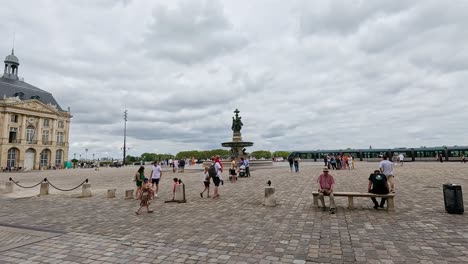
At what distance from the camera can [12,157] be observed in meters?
54.7

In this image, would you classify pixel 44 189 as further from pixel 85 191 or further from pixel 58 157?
pixel 58 157

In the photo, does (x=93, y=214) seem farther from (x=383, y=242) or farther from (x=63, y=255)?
(x=383, y=242)

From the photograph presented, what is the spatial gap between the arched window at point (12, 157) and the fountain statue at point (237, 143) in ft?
149

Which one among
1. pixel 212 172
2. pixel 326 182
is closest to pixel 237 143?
pixel 212 172

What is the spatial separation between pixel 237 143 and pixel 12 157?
48170 millimetres

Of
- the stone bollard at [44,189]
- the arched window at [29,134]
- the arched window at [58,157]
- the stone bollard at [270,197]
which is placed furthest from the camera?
the arched window at [58,157]

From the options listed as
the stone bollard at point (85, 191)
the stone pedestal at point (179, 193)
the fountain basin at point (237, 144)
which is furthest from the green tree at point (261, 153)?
the stone pedestal at point (179, 193)

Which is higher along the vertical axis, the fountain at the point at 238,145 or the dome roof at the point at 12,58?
the dome roof at the point at 12,58

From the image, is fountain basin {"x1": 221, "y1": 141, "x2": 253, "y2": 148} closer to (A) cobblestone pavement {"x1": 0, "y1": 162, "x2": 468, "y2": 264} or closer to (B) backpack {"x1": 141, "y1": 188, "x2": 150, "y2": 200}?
(A) cobblestone pavement {"x1": 0, "y1": 162, "x2": 468, "y2": 264}

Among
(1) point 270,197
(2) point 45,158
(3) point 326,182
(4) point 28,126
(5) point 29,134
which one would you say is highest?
(4) point 28,126

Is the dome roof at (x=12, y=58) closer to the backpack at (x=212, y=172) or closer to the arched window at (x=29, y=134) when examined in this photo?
the arched window at (x=29, y=134)

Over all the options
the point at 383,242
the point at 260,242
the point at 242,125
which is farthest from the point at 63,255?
the point at 242,125

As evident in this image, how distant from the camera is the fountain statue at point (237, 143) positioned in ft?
129

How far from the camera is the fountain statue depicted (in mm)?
Answer: 39375
